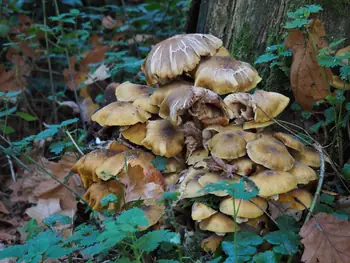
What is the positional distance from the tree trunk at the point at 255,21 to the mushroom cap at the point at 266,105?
75 centimetres

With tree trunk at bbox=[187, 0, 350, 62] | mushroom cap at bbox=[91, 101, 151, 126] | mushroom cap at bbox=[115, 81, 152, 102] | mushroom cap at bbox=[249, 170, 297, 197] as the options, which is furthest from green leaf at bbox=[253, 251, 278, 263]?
tree trunk at bbox=[187, 0, 350, 62]

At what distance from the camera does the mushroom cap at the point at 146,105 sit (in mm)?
2938

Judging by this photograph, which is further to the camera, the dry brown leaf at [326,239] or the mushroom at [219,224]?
the mushroom at [219,224]

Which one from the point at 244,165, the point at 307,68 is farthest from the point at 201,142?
the point at 307,68

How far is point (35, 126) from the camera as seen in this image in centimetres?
488

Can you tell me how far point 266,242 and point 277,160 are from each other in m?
0.51

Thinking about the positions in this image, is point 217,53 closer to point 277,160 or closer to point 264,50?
point 264,50

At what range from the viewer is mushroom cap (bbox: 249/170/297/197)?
7.50ft

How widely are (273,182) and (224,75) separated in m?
0.85

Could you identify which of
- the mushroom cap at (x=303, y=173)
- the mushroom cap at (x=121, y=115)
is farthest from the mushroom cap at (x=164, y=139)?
the mushroom cap at (x=303, y=173)

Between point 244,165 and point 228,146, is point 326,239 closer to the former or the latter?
point 244,165

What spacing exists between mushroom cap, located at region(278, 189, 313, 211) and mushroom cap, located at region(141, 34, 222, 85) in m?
1.08

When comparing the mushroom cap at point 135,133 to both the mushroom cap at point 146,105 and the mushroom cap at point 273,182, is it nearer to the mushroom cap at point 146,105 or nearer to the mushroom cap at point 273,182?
the mushroom cap at point 146,105

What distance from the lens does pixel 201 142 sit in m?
2.76
